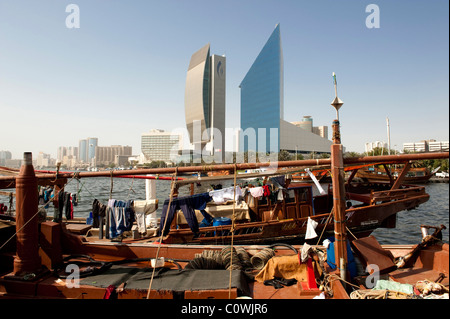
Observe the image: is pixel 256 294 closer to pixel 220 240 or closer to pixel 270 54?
pixel 220 240

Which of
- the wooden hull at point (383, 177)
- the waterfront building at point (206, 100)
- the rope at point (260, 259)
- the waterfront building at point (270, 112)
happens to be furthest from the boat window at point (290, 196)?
the waterfront building at point (206, 100)

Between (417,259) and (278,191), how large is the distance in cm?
662

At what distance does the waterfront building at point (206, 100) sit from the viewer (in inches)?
6491

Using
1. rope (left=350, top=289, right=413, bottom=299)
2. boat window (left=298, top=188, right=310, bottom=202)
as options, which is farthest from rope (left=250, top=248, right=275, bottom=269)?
boat window (left=298, top=188, right=310, bottom=202)

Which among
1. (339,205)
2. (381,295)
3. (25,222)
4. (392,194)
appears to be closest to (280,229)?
(392,194)

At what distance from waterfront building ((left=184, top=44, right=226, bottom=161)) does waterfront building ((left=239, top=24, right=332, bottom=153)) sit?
19009 millimetres

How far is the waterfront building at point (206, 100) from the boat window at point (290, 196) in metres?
148

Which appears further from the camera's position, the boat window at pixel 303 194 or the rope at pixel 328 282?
the boat window at pixel 303 194

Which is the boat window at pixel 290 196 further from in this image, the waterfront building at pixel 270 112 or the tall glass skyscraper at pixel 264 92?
the tall glass skyscraper at pixel 264 92

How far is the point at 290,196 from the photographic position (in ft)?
40.9

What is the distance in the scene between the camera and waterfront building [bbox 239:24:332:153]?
413ft

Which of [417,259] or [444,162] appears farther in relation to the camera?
[444,162]
